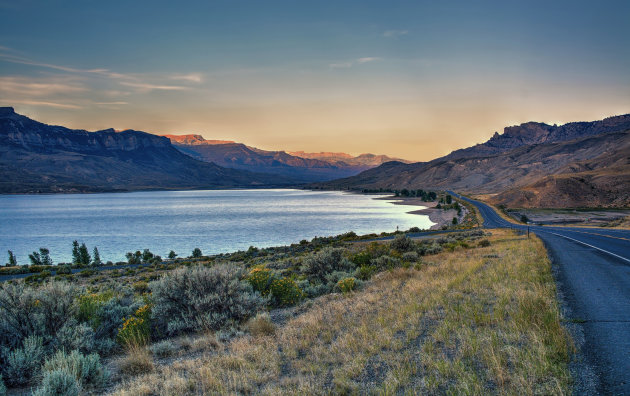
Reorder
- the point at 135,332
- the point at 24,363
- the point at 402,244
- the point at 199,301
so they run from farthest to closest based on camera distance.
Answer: the point at 402,244, the point at 199,301, the point at 135,332, the point at 24,363

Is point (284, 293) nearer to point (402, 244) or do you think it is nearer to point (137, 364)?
point (137, 364)

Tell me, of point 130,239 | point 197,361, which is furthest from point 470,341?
point 130,239

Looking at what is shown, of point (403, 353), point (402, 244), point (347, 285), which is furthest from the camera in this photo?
point (402, 244)

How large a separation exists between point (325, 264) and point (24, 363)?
12.1 meters

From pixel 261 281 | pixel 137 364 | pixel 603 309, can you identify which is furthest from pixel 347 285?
pixel 137 364

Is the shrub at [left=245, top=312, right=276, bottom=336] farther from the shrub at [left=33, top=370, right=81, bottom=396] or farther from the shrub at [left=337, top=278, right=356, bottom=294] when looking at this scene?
the shrub at [left=337, top=278, right=356, bottom=294]

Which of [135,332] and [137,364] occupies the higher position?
[137,364]

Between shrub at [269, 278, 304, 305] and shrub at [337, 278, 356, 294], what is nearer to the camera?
shrub at [269, 278, 304, 305]

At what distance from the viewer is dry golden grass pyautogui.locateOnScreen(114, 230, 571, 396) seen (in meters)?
5.06

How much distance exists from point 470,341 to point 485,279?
5.92 meters

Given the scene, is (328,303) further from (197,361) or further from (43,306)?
(43,306)

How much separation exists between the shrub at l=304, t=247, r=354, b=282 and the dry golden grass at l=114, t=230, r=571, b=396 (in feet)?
22.8

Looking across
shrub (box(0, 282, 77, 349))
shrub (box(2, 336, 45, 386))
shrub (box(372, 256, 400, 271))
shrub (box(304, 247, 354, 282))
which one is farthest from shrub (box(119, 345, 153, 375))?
shrub (box(372, 256, 400, 271))

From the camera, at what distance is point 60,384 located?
533cm
